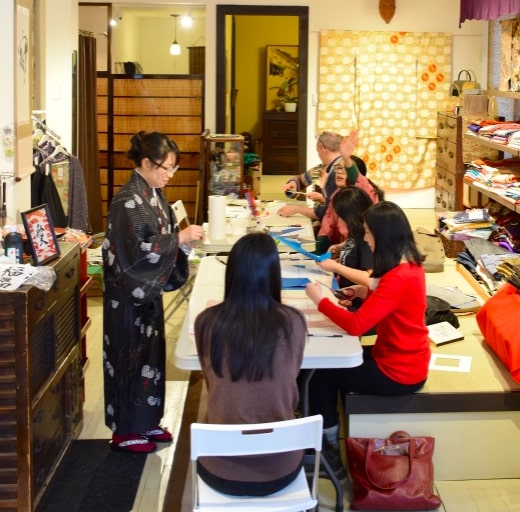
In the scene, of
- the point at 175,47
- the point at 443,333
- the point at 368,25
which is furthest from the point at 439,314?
the point at 175,47

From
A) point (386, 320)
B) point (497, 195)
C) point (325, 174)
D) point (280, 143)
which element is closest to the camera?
point (386, 320)

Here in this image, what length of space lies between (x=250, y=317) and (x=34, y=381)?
992mm

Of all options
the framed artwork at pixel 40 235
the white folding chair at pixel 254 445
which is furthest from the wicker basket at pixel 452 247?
the white folding chair at pixel 254 445

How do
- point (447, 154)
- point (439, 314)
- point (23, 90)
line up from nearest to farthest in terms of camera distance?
1. point (23, 90)
2. point (439, 314)
3. point (447, 154)

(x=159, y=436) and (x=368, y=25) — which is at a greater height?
(x=368, y=25)

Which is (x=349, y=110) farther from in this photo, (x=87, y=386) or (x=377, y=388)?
(x=377, y=388)

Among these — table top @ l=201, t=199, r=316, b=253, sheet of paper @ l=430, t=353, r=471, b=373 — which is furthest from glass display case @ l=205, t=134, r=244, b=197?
sheet of paper @ l=430, t=353, r=471, b=373

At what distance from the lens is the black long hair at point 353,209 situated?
14.0ft

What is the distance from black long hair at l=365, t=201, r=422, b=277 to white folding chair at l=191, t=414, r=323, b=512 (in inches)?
39.2

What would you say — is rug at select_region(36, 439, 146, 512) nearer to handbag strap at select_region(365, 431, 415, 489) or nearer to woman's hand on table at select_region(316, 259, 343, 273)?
handbag strap at select_region(365, 431, 415, 489)

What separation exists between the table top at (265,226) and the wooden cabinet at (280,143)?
24.8 ft

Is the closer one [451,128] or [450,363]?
[450,363]

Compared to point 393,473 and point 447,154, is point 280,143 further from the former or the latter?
point 393,473

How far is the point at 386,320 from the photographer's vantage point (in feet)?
11.0
